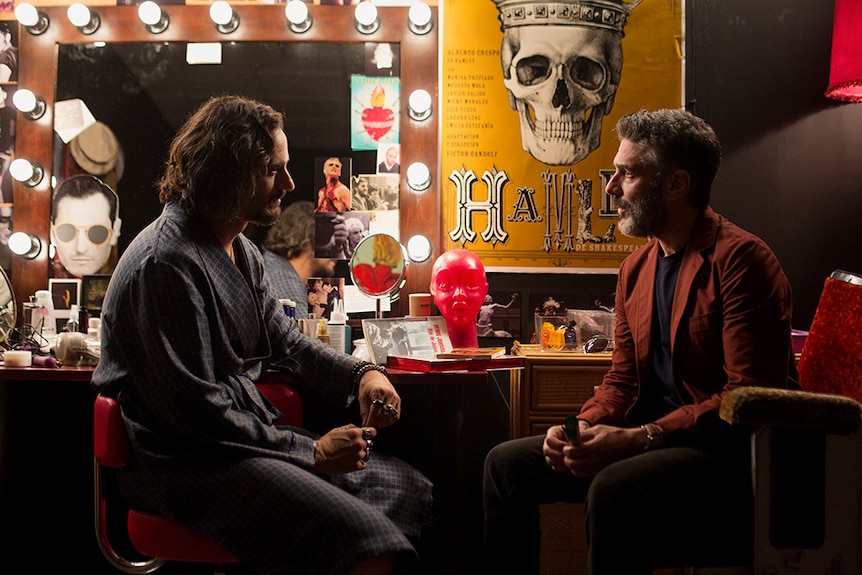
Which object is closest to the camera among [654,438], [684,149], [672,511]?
[672,511]

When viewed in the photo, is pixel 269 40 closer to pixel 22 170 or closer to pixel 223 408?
pixel 22 170

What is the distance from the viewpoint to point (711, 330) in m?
1.90

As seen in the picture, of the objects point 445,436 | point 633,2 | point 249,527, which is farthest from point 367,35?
point 249,527

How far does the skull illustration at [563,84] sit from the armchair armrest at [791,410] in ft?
5.43

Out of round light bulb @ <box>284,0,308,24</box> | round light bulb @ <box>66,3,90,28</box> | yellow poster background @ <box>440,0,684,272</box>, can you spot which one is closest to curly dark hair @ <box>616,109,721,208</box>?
yellow poster background @ <box>440,0,684,272</box>

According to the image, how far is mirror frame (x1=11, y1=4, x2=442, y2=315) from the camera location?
117 inches

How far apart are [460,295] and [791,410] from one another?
1.33 m

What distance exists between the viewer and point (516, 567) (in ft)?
6.39

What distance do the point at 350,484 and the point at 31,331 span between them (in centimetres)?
165

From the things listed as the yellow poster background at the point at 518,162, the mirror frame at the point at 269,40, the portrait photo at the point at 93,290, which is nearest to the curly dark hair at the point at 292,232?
the mirror frame at the point at 269,40

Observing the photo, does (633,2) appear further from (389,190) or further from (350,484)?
(350,484)

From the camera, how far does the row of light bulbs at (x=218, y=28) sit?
116 inches

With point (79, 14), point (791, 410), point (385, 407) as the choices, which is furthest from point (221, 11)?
point (791, 410)

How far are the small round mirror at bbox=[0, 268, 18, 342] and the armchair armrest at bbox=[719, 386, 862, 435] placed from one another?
2.63 meters
